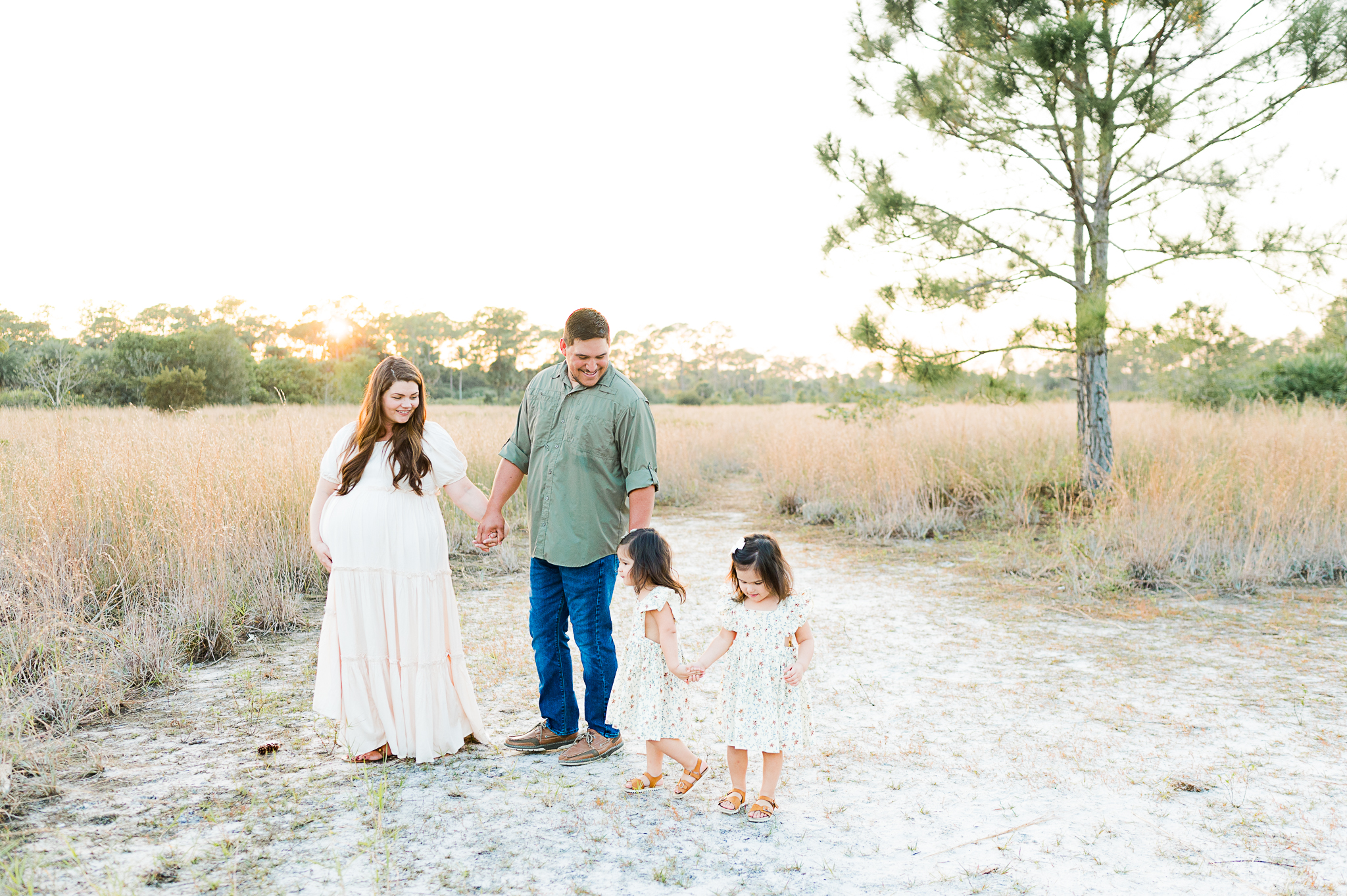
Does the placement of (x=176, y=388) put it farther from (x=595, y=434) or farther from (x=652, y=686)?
(x=652, y=686)

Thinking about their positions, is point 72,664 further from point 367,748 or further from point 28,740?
point 367,748

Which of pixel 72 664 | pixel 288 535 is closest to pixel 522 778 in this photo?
pixel 72 664

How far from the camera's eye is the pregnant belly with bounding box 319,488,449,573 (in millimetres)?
3053

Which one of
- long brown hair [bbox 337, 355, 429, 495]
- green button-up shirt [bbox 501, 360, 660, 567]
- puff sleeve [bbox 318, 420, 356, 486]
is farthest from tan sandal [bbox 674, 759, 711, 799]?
puff sleeve [bbox 318, 420, 356, 486]

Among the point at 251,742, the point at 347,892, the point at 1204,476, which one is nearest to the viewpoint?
the point at 347,892

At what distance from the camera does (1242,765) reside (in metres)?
3.14

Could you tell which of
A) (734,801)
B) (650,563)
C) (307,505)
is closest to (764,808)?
(734,801)

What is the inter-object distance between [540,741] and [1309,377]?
20556mm

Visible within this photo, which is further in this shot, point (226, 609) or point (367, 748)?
point (226, 609)

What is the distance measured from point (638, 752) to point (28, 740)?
2.40 m

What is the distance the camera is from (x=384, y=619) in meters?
3.09

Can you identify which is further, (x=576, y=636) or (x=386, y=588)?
(x=576, y=636)

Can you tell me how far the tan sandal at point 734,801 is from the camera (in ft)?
9.12

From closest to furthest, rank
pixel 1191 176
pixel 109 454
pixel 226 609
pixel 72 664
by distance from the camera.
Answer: pixel 72 664 → pixel 226 609 → pixel 109 454 → pixel 1191 176
